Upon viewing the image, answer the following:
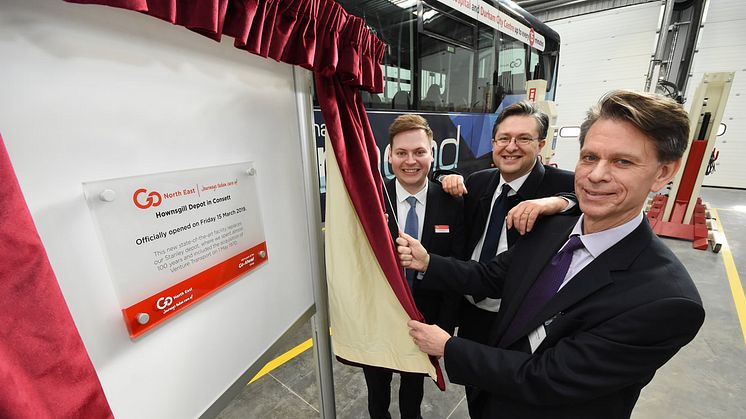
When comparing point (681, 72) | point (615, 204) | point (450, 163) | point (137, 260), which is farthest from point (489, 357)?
point (681, 72)

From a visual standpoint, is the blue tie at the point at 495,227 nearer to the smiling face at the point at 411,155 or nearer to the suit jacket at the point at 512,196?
the suit jacket at the point at 512,196

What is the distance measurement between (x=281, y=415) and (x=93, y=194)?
2.13 meters

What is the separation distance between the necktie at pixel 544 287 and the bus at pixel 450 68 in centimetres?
156

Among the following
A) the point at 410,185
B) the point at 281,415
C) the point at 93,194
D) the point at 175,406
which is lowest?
the point at 281,415

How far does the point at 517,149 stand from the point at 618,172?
76 cm

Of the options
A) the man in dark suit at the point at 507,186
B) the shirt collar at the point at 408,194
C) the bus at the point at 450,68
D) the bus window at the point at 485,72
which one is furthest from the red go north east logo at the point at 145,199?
the bus window at the point at 485,72

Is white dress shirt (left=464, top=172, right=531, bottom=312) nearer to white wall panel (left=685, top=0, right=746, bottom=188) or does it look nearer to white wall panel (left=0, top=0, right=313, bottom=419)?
white wall panel (left=0, top=0, right=313, bottom=419)

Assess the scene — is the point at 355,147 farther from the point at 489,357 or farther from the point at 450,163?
the point at 450,163

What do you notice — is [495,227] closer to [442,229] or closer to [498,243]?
[498,243]

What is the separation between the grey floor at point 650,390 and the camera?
2.11 meters

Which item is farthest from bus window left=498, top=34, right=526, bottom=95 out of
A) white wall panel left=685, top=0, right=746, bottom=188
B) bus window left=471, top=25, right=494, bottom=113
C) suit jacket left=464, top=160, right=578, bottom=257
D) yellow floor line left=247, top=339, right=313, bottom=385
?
white wall panel left=685, top=0, right=746, bottom=188

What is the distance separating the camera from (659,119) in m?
0.87

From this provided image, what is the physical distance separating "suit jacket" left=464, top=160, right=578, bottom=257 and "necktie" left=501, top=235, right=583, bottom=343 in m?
0.51

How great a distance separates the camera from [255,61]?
33.6 inches
